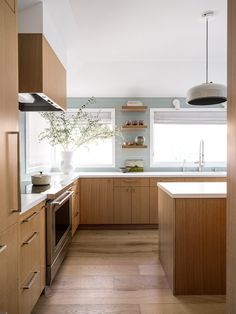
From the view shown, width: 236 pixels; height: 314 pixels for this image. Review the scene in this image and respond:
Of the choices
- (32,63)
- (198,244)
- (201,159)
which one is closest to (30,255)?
(198,244)

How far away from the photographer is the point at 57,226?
2590 mm

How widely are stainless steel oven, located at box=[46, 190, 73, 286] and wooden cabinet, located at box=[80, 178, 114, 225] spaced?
1.00 meters

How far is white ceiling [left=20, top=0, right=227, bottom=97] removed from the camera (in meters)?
2.42

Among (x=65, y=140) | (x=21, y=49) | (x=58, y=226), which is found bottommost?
(x=58, y=226)

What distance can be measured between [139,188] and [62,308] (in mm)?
2389

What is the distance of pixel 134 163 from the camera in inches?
184

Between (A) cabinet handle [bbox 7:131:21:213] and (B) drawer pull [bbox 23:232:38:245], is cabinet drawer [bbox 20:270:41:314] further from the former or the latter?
(A) cabinet handle [bbox 7:131:21:213]

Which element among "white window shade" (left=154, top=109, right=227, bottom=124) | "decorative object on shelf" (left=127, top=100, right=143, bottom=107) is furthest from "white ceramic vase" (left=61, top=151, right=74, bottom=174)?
"white window shade" (left=154, top=109, right=227, bottom=124)

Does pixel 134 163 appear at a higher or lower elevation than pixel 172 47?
lower

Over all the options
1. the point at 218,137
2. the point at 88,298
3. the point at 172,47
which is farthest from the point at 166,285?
the point at 218,137

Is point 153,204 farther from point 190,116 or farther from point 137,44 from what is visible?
point 137,44

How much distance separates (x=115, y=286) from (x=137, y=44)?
2.86m

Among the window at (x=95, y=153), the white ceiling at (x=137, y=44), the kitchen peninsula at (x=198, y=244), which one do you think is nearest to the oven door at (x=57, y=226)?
the kitchen peninsula at (x=198, y=244)

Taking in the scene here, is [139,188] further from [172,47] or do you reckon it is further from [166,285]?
[172,47]
